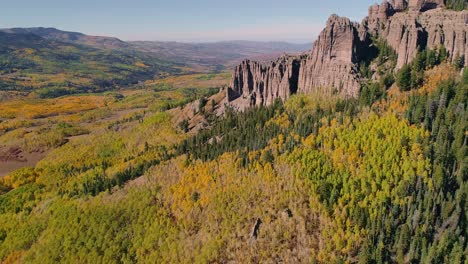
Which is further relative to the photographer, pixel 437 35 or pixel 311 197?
pixel 437 35

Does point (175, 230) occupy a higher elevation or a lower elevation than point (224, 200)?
lower

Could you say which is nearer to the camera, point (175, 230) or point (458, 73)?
point (175, 230)

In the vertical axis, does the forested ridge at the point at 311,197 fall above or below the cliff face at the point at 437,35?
below

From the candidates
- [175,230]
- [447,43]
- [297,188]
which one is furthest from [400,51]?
[175,230]

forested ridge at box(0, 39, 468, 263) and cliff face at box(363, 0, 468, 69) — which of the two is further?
cliff face at box(363, 0, 468, 69)

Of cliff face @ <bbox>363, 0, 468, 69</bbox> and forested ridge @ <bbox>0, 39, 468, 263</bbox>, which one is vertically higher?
cliff face @ <bbox>363, 0, 468, 69</bbox>

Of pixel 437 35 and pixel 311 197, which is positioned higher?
pixel 437 35

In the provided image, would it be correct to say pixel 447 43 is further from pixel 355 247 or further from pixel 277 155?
pixel 355 247

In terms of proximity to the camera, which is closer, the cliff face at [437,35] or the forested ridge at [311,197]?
the forested ridge at [311,197]
